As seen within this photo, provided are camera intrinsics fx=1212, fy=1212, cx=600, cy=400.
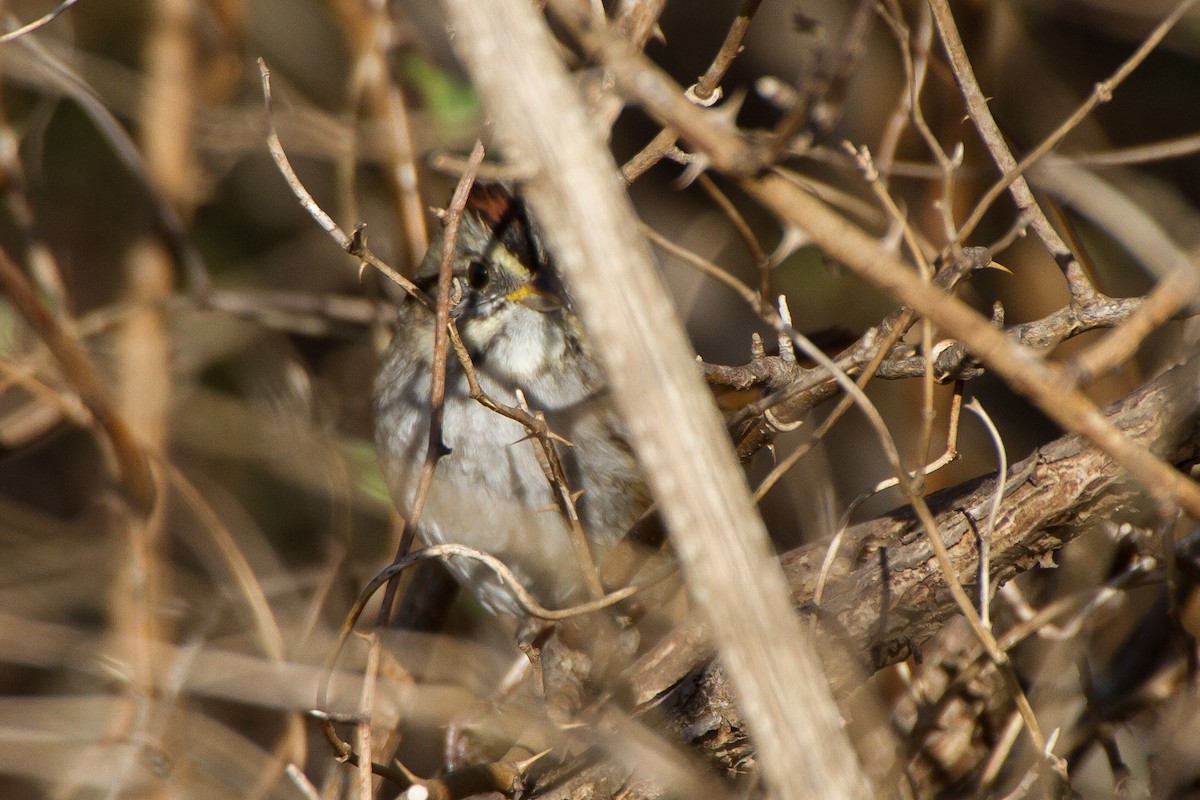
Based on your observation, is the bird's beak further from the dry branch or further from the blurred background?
the dry branch

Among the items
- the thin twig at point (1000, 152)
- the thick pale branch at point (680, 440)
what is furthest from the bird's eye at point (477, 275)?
the thick pale branch at point (680, 440)

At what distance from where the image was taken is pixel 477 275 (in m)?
2.31

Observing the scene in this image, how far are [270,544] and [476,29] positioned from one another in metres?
2.68

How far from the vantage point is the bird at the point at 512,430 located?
85.4 inches

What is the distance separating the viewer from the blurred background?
2404 millimetres

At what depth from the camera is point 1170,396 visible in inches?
56.4

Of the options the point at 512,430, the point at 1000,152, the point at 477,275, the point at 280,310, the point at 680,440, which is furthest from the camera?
the point at 280,310

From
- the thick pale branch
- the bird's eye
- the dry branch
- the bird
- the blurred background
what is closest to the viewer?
the thick pale branch

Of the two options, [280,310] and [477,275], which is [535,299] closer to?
[477,275]

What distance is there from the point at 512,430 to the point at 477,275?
33 centimetres

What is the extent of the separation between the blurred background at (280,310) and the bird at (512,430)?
242mm

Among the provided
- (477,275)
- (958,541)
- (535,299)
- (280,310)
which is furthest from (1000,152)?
(280,310)

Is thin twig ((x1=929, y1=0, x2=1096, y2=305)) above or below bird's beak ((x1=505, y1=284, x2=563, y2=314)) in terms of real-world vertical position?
below

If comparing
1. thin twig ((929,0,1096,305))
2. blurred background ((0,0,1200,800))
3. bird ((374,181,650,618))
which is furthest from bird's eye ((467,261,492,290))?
thin twig ((929,0,1096,305))
